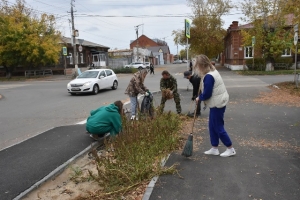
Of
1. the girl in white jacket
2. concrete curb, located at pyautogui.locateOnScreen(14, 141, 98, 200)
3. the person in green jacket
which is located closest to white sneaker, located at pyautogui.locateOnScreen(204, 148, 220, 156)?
the girl in white jacket

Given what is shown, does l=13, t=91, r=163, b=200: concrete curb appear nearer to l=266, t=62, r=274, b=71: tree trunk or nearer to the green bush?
l=266, t=62, r=274, b=71: tree trunk

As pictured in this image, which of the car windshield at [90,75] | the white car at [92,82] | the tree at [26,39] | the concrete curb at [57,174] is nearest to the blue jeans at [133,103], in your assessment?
the concrete curb at [57,174]

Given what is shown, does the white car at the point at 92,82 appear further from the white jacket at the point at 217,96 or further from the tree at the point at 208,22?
the tree at the point at 208,22

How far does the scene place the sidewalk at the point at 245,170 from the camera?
395 centimetres

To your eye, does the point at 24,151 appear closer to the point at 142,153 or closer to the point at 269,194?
the point at 142,153

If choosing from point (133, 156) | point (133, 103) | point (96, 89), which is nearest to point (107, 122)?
point (133, 156)

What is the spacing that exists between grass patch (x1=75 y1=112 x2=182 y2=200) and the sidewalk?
275 millimetres

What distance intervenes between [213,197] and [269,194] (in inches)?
28.9

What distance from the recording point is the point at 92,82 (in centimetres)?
1744

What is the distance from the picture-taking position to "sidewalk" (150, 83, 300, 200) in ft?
12.9

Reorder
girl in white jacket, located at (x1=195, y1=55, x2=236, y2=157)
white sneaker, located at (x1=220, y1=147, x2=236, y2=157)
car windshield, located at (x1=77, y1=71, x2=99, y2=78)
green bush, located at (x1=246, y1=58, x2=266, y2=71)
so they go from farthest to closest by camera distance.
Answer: green bush, located at (x1=246, y1=58, x2=266, y2=71)
car windshield, located at (x1=77, y1=71, x2=99, y2=78)
white sneaker, located at (x1=220, y1=147, x2=236, y2=157)
girl in white jacket, located at (x1=195, y1=55, x2=236, y2=157)

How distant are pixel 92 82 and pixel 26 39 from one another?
Result: 66.2 ft

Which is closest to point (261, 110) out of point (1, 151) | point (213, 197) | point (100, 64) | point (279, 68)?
point (213, 197)

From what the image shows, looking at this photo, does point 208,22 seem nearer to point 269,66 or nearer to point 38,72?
point 269,66
